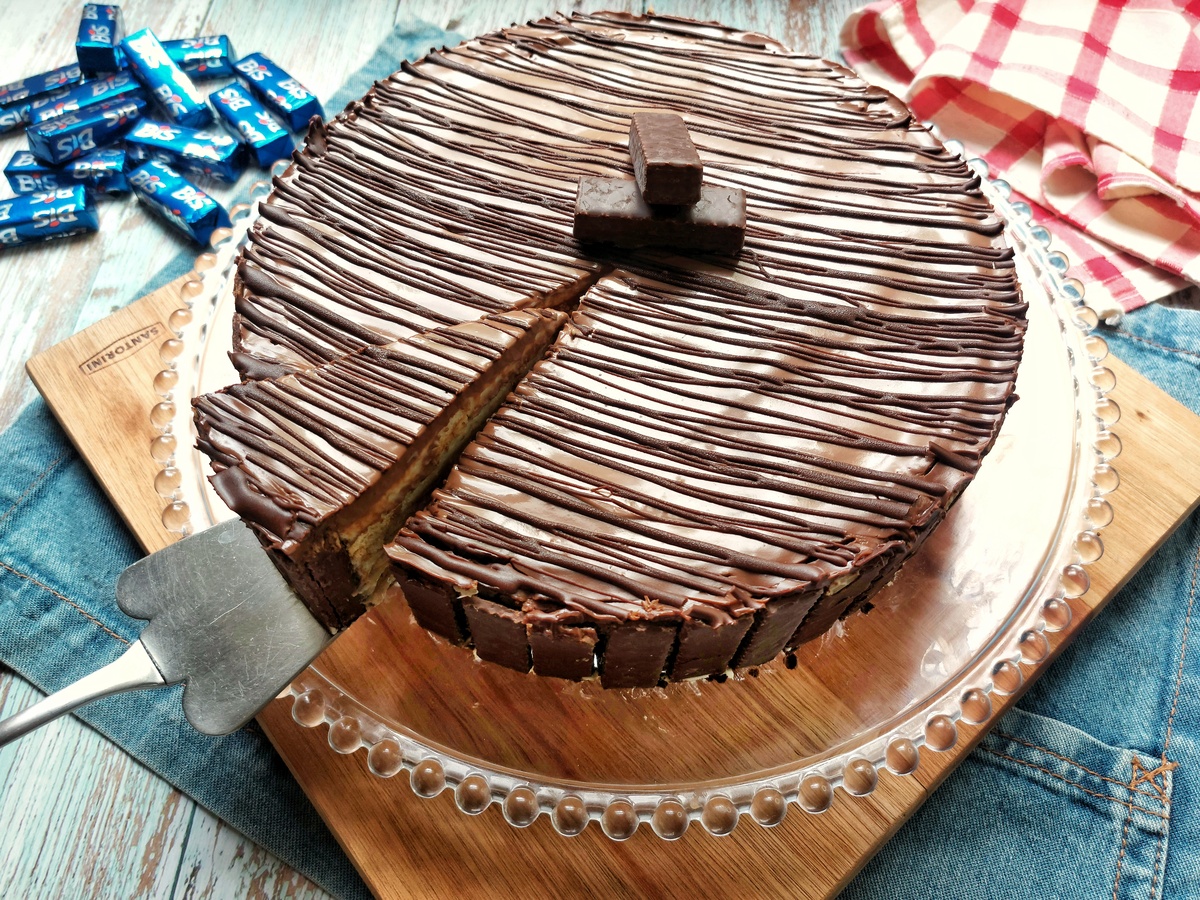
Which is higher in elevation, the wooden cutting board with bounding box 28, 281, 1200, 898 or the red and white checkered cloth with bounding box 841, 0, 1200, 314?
the red and white checkered cloth with bounding box 841, 0, 1200, 314

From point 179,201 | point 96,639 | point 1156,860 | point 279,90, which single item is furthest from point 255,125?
point 1156,860

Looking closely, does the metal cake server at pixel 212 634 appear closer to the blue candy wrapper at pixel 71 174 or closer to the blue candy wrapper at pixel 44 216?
the blue candy wrapper at pixel 44 216

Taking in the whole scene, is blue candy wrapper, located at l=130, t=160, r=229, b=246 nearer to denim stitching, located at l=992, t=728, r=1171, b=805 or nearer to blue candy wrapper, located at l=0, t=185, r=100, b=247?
blue candy wrapper, located at l=0, t=185, r=100, b=247

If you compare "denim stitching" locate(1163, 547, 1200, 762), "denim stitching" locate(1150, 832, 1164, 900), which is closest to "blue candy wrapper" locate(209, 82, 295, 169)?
"denim stitching" locate(1163, 547, 1200, 762)

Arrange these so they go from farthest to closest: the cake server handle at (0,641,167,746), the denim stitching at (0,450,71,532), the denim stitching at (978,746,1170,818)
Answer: the denim stitching at (0,450,71,532) < the denim stitching at (978,746,1170,818) < the cake server handle at (0,641,167,746)

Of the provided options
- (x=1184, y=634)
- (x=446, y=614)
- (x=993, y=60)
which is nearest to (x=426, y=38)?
(x=993, y=60)

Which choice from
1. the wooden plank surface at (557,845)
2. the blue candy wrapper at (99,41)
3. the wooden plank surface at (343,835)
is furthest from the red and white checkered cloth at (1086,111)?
the blue candy wrapper at (99,41)
